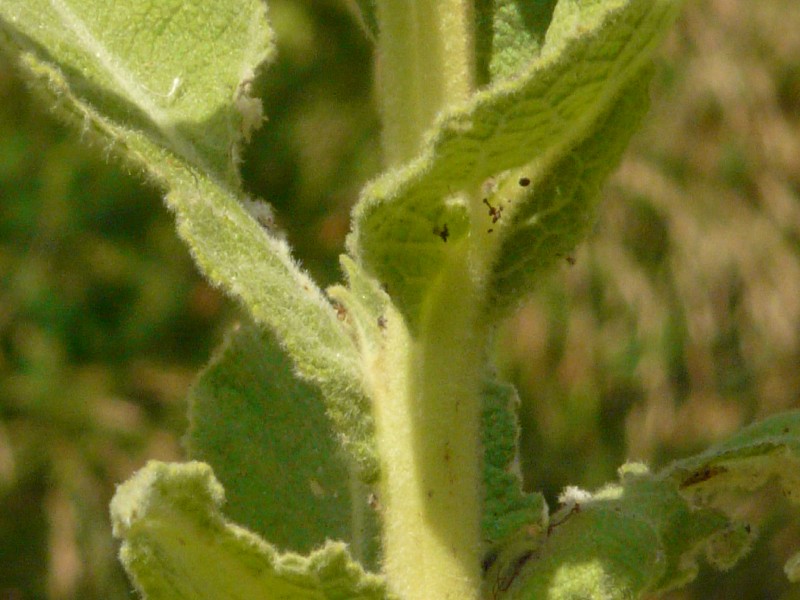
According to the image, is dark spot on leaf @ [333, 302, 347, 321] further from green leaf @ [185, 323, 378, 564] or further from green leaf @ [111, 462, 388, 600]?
green leaf @ [111, 462, 388, 600]

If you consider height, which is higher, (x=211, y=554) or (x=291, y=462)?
(x=291, y=462)

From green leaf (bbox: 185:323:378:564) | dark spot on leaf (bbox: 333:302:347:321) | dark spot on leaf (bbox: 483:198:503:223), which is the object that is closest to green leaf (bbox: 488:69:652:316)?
dark spot on leaf (bbox: 483:198:503:223)

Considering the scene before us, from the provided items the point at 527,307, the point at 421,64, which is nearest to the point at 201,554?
the point at 421,64

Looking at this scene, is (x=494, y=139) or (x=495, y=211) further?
(x=495, y=211)

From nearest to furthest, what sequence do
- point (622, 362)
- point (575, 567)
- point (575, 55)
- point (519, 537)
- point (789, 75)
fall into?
1. point (575, 55)
2. point (575, 567)
3. point (519, 537)
4. point (622, 362)
5. point (789, 75)

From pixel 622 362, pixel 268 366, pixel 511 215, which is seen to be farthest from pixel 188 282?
pixel 511 215

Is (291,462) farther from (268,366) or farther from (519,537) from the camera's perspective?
(519,537)

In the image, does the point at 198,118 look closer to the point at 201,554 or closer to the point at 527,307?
the point at 201,554
